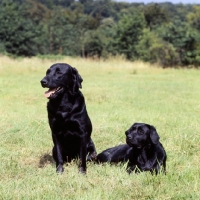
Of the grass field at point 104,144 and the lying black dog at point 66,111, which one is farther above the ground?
the lying black dog at point 66,111

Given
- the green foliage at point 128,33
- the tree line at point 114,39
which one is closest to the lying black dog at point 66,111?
the tree line at point 114,39

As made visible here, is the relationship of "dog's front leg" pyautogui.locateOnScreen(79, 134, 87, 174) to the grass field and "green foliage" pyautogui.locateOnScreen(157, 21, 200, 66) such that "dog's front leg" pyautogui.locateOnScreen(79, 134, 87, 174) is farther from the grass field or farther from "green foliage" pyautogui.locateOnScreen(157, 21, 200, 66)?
"green foliage" pyautogui.locateOnScreen(157, 21, 200, 66)

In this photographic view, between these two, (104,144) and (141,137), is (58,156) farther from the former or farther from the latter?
(104,144)

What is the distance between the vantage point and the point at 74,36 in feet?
145

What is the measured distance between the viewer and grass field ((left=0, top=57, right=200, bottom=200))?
3.58m

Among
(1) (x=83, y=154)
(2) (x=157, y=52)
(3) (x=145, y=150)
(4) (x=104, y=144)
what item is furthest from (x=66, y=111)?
(2) (x=157, y=52)

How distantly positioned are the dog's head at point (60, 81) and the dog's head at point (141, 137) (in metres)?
0.83

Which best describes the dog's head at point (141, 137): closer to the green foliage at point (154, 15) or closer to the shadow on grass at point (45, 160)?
the shadow on grass at point (45, 160)

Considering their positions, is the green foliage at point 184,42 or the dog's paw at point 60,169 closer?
the dog's paw at point 60,169

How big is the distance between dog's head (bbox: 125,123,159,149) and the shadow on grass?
1234mm

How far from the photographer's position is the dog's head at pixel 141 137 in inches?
169

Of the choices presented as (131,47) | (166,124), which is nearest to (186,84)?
(166,124)

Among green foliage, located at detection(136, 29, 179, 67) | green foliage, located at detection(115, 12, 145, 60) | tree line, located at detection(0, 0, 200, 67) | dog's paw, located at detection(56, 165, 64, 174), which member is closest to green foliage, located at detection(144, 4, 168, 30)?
tree line, located at detection(0, 0, 200, 67)

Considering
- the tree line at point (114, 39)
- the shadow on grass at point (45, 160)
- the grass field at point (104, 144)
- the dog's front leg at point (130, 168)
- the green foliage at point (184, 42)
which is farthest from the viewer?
the tree line at point (114, 39)
